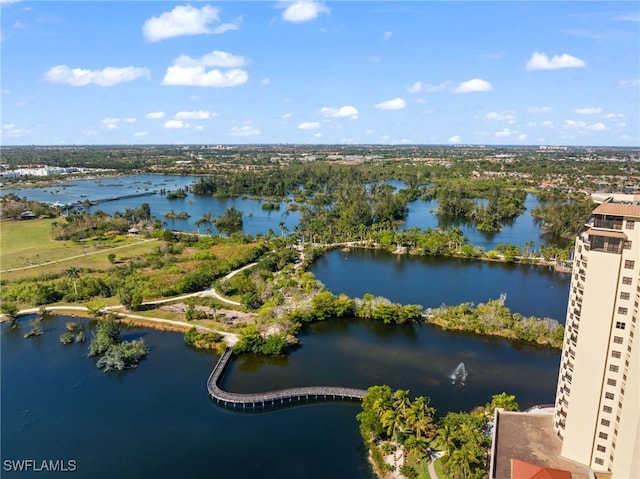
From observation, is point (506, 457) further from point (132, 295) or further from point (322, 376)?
point (132, 295)

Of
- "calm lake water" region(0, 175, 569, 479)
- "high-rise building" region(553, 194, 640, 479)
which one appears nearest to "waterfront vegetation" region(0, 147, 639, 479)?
"calm lake water" region(0, 175, 569, 479)

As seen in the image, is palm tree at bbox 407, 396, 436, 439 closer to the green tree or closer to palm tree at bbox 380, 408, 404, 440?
palm tree at bbox 380, 408, 404, 440

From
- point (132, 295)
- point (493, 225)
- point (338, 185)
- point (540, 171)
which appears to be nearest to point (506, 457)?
point (132, 295)

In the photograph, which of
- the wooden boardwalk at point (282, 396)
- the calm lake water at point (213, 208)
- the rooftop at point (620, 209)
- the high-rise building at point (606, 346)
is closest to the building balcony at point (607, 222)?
the high-rise building at point (606, 346)

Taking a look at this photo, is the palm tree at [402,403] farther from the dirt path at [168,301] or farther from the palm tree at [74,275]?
the palm tree at [74,275]

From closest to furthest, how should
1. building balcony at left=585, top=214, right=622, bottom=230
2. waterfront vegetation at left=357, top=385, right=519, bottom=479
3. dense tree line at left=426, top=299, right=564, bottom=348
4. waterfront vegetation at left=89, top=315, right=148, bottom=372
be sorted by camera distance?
building balcony at left=585, top=214, right=622, bottom=230 → waterfront vegetation at left=357, top=385, right=519, bottom=479 → waterfront vegetation at left=89, top=315, right=148, bottom=372 → dense tree line at left=426, top=299, right=564, bottom=348

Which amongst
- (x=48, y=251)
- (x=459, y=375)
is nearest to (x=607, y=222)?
(x=459, y=375)

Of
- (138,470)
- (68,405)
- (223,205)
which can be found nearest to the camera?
(138,470)
